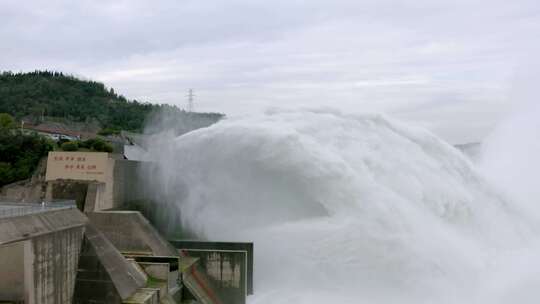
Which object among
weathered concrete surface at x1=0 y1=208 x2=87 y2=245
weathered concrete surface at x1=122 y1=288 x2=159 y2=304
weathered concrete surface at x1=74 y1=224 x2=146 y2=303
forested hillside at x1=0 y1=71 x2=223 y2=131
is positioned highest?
forested hillside at x1=0 y1=71 x2=223 y2=131

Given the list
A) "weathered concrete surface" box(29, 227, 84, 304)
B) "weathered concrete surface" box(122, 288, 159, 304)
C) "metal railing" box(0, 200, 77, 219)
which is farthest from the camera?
"weathered concrete surface" box(122, 288, 159, 304)

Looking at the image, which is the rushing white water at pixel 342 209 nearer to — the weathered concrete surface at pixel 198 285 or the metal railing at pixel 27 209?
the weathered concrete surface at pixel 198 285

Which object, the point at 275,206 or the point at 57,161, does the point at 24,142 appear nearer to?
the point at 57,161

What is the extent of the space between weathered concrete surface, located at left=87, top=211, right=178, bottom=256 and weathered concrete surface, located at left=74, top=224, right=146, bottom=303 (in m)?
3.21

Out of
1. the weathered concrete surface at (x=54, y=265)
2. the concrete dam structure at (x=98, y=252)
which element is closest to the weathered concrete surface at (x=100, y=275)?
the concrete dam structure at (x=98, y=252)

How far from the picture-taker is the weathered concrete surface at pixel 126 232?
12.9 m

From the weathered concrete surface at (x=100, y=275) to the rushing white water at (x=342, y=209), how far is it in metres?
5.19

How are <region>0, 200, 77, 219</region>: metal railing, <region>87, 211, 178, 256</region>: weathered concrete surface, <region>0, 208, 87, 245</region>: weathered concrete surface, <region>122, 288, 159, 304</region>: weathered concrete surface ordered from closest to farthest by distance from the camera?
<region>0, 208, 87, 245</region>: weathered concrete surface, <region>0, 200, 77, 219</region>: metal railing, <region>122, 288, 159, 304</region>: weathered concrete surface, <region>87, 211, 178, 256</region>: weathered concrete surface

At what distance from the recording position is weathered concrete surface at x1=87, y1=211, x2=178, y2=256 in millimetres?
12922

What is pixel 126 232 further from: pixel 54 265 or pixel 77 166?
pixel 54 265

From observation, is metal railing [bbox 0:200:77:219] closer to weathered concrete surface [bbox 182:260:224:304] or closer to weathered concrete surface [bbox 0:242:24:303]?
weathered concrete surface [bbox 0:242:24:303]

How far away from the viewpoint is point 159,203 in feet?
53.0

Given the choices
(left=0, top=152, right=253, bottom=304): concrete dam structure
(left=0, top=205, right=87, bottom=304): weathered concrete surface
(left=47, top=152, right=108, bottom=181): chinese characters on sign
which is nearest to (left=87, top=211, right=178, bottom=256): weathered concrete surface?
(left=0, top=152, right=253, bottom=304): concrete dam structure

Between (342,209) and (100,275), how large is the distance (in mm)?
7523
